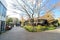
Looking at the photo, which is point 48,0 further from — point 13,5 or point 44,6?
point 13,5

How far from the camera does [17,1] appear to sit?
27234mm

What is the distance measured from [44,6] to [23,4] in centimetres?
421

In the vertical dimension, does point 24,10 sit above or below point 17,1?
below

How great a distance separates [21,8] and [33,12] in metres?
2.42

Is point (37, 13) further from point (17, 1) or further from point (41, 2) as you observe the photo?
point (17, 1)

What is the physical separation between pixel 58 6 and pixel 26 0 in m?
6.20

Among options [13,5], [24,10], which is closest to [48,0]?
[24,10]

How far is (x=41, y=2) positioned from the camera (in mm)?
27969

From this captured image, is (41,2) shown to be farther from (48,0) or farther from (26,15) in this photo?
(26,15)

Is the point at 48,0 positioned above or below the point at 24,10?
above

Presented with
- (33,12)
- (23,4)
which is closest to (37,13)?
(33,12)

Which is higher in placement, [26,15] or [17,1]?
[17,1]

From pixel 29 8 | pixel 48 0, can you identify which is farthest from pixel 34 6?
pixel 48 0

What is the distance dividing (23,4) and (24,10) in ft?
3.82
